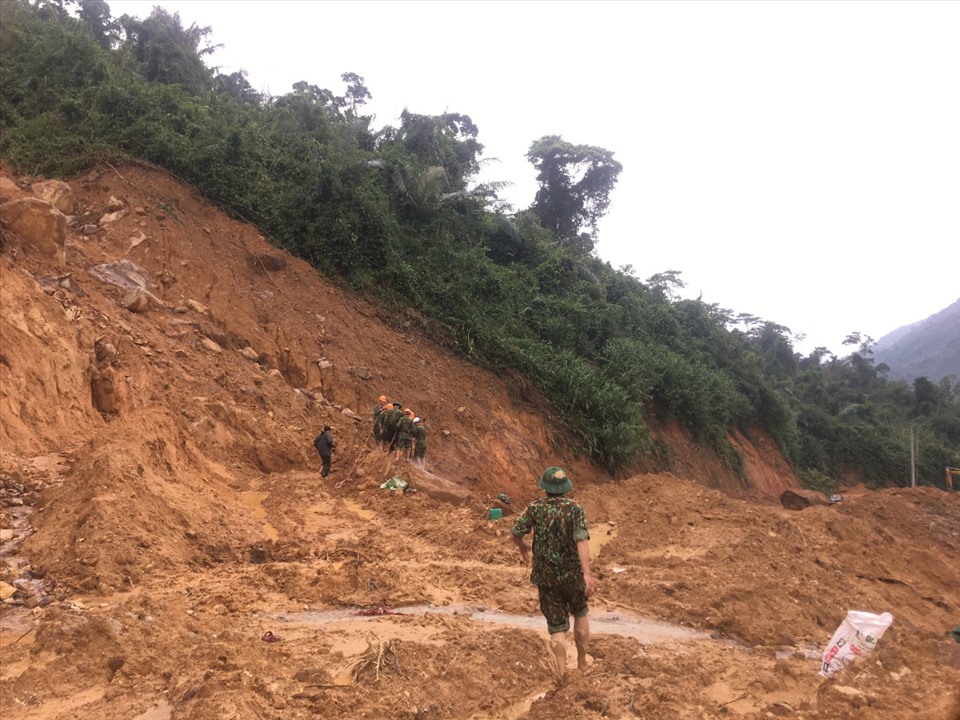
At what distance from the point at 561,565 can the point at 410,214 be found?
15846 millimetres

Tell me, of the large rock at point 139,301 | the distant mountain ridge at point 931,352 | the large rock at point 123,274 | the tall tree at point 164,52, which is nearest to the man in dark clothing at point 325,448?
the large rock at point 139,301

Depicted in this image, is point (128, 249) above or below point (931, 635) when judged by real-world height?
above

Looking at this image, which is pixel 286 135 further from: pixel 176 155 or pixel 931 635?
pixel 931 635

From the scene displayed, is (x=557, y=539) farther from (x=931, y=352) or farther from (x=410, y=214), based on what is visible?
(x=931, y=352)

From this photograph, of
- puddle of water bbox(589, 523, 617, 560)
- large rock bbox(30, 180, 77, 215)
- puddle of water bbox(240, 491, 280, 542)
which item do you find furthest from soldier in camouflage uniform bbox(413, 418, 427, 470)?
large rock bbox(30, 180, 77, 215)

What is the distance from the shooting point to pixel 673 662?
13.9 ft

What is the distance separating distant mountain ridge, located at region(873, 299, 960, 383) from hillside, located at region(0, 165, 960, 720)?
7960cm

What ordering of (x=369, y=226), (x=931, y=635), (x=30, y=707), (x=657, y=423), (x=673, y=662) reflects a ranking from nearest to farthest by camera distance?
(x=30, y=707) < (x=673, y=662) < (x=931, y=635) < (x=369, y=226) < (x=657, y=423)

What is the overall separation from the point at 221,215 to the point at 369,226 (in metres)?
3.46

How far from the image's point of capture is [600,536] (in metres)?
8.34

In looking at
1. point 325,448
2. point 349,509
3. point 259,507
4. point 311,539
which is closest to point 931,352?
point 325,448

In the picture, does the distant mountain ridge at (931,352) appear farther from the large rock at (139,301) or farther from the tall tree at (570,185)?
the large rock at (139,301)

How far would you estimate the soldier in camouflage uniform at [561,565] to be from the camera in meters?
3.84

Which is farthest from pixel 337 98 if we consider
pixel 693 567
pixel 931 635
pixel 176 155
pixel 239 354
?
pixel 931 635
